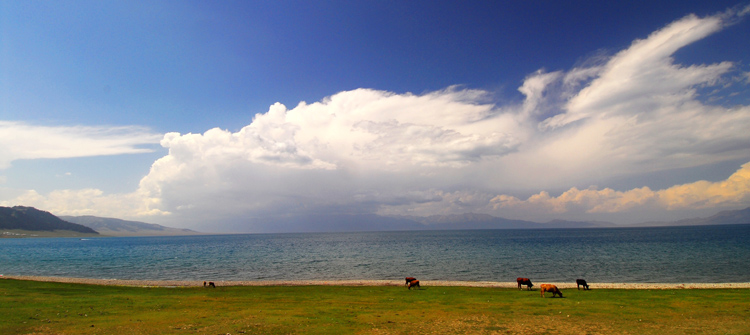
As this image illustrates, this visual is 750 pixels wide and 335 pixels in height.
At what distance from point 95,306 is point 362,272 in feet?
142

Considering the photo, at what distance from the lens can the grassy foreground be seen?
18891mm

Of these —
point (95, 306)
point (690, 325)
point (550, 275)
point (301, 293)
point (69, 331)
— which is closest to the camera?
point (69, 331)

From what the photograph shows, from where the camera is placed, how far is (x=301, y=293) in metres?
34.7

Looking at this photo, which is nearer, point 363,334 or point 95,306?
point 363,334

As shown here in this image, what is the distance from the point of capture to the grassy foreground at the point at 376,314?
18891 mm

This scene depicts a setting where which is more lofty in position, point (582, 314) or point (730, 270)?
point (582, 314)

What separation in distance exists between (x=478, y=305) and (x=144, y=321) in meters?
22.0

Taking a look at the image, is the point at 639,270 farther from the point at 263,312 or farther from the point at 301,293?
the point at 263,312

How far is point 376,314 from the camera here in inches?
913

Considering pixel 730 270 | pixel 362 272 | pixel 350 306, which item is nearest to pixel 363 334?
pixel 350 306

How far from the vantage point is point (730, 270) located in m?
58.9

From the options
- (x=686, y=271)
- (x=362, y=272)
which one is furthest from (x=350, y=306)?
(x=686, y=271)

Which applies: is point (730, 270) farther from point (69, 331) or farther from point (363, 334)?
point (69, 331)

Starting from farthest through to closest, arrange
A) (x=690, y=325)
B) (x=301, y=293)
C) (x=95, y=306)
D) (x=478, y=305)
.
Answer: (x=301, y=293)
(x=478, y=305)
(x=95, y=306)
(x=690, y=325)
